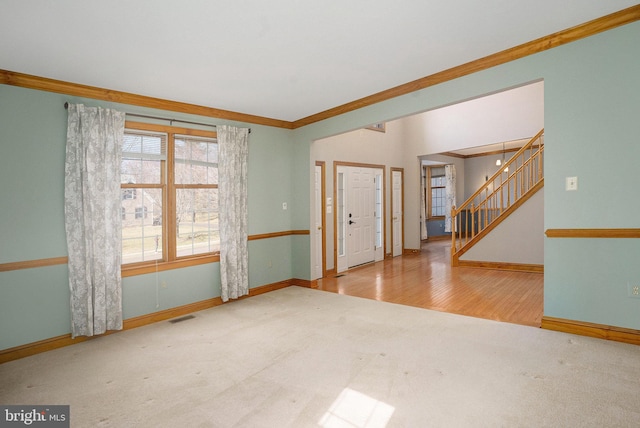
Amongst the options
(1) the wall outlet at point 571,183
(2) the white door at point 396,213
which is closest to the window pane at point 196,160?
(1) the wall outlet at point 571,183

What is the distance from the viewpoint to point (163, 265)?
13.6 ft

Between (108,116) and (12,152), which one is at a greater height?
(108,116)

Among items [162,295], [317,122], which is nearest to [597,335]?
[317,122]

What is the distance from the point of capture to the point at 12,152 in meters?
3.17

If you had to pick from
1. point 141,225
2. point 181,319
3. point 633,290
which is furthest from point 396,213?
point 141,225

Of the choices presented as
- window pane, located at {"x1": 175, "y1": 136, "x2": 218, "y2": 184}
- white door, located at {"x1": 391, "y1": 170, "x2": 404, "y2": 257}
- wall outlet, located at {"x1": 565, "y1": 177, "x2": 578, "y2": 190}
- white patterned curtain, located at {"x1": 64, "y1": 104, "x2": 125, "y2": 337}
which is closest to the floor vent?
white patterned curtain, located at {"x1": 64, "y1": 104, "x2": 125, "y2": 337}

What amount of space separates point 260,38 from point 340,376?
2.85 m

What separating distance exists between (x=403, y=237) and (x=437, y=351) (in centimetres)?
572

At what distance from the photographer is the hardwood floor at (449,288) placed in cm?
403

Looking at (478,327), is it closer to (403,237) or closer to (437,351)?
(437,351)

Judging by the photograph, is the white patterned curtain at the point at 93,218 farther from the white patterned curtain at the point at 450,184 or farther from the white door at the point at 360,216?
the white patterned curtain at the point at 450,184

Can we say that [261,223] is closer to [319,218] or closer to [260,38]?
[319,218]

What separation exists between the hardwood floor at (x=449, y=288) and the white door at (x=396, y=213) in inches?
40.1

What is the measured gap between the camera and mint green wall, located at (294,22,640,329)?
279cm
